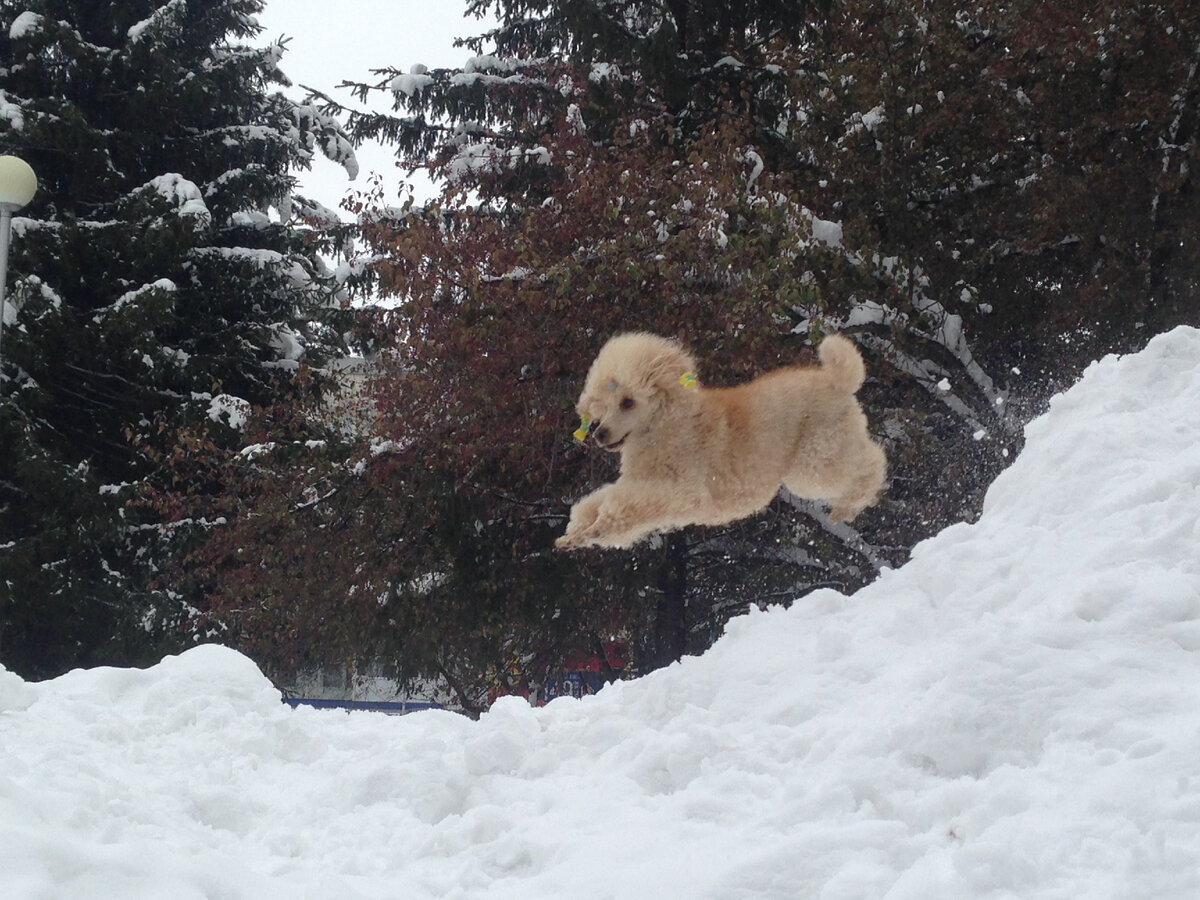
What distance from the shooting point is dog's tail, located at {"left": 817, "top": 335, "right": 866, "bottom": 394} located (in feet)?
20.7

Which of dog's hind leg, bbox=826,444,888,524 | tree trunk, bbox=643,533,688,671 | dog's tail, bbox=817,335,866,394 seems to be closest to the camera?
dog's tail, bbox=817,335,866,394

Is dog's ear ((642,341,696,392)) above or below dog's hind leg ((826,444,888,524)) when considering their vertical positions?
above

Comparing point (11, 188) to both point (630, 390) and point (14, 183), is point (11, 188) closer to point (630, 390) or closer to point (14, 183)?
point (14, 183)

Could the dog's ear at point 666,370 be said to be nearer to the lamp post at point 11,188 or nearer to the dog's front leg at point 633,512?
the dog's front leg at point 633,512

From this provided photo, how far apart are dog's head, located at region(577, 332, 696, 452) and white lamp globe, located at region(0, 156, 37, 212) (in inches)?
209

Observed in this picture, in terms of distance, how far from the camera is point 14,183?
27.3 ft

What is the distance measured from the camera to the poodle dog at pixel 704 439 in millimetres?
5547

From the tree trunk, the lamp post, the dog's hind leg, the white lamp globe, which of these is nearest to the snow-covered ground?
the dog's hind leg

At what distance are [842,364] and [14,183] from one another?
20.6ft

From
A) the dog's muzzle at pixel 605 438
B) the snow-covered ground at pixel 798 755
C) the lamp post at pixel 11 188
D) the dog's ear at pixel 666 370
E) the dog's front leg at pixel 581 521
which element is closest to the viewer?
the snow-covered ground at pixel 798 755

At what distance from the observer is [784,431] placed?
612 cm

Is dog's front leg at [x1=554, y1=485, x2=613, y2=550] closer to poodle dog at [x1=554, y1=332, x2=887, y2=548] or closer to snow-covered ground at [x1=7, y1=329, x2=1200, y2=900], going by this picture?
poodle dog at [x1=554, y1=332, x2=887, y2=548]

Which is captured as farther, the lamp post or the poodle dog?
the lamp post

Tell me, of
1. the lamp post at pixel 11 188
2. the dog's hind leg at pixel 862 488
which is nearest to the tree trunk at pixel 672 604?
the dog's hind leg at pixel 862 488
